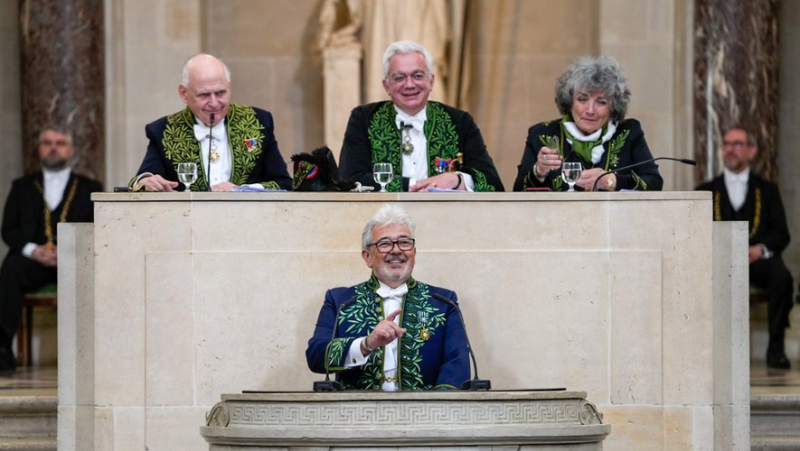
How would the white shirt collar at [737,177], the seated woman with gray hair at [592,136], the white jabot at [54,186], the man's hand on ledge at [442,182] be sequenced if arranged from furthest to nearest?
the white shirt collar at [737,177], the white jabot at [54,186], the seated woman with gray hair at [592,136], the man's hand on ledge at [442,182]

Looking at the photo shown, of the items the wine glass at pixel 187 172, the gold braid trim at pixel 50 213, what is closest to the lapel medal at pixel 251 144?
the wine glass at pixel 187 172

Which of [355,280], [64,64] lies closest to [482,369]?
[355,280]

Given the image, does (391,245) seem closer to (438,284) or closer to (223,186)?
(438,284)

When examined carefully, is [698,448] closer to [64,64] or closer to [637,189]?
[637,189]

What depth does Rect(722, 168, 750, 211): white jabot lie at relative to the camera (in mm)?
11570

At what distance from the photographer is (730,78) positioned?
1192 centimetres

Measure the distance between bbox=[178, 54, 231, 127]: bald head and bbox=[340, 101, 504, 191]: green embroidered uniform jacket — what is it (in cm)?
63

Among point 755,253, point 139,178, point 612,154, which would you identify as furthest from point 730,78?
point 139,178

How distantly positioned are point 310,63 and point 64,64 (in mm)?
1835

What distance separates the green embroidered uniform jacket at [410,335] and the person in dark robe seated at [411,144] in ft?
4.20

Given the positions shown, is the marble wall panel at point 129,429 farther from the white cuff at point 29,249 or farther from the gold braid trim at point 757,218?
the gold braid trim at point 757,218

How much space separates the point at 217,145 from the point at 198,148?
88 mm

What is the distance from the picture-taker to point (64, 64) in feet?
39.1

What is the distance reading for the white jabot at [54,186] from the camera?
37.9 ft
